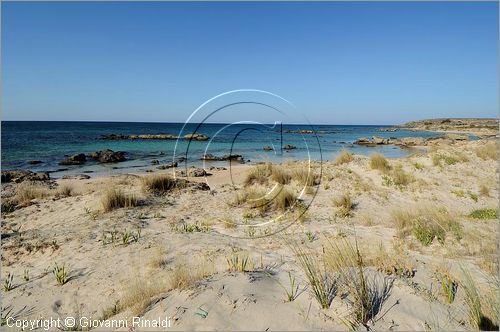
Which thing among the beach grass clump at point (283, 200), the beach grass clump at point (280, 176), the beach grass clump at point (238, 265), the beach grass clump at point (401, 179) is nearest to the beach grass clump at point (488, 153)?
the beach grass clump at point (401, 179)

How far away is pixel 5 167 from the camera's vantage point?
1916 cm

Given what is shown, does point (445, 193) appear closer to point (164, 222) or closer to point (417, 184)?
point (417, 184)

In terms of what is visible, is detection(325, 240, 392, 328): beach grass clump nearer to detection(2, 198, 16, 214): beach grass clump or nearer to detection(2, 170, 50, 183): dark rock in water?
detection(2, 198, 16, 214): beach grass clump

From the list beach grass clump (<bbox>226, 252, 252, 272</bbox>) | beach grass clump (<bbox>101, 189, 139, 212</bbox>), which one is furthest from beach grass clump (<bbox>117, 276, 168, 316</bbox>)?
beach grass clump (<bbox>101, 189, 139, 212</bbox>)

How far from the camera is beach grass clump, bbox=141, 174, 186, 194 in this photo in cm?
981

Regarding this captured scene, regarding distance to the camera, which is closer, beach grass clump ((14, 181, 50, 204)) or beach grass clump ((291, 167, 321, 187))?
beach grass clump ((14, 181, 50, 204))

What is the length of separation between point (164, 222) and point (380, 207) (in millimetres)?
5817

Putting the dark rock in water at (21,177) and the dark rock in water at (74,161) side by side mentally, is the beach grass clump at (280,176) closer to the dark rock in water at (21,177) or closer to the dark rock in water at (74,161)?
the dark rock in water at (21,177)

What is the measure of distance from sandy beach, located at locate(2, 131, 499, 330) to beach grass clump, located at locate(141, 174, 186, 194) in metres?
0.05

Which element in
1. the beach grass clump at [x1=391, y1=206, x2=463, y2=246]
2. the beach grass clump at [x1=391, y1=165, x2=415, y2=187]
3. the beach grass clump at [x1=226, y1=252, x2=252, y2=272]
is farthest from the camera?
the beach grass clump at [x1=391, y1=165, x2=415, y2=187]

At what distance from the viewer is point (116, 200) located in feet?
26.6

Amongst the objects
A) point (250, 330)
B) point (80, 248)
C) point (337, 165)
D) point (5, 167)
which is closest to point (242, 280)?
point (250, 330)

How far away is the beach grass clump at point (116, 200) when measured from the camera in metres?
7.88

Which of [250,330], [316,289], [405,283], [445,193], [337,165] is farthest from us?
[337,165]
